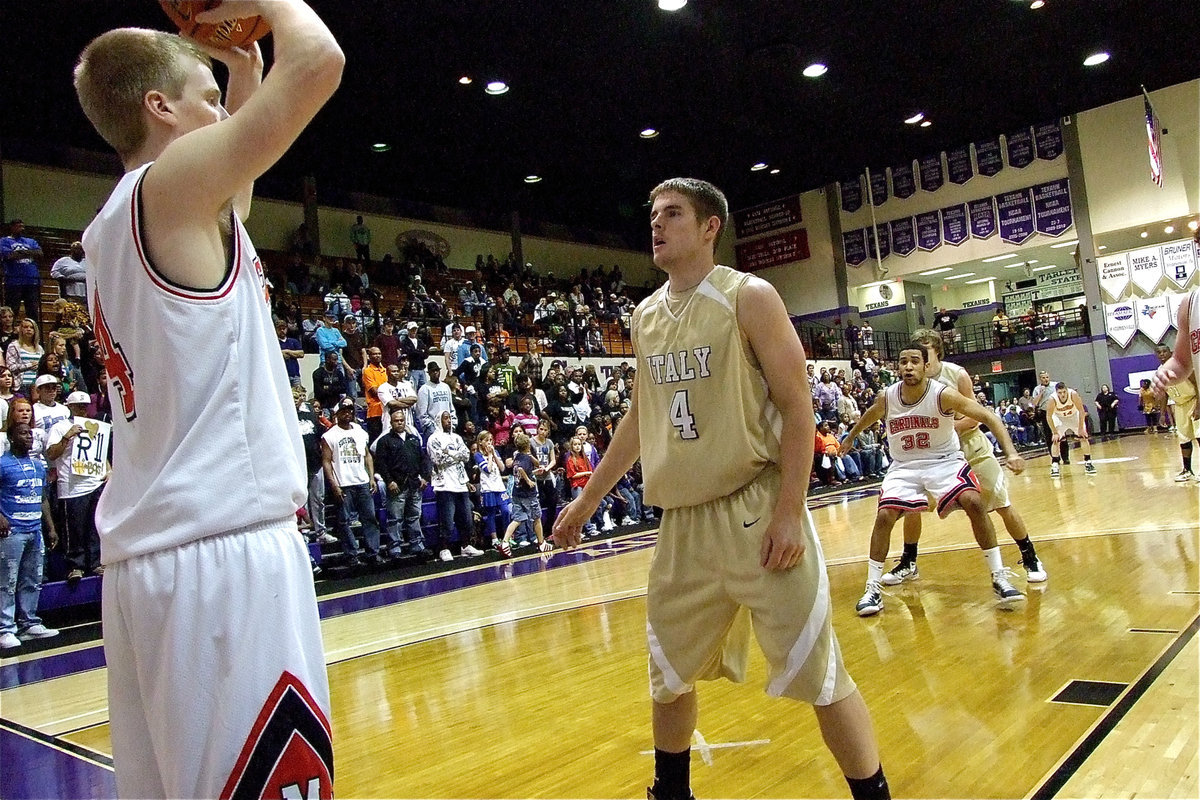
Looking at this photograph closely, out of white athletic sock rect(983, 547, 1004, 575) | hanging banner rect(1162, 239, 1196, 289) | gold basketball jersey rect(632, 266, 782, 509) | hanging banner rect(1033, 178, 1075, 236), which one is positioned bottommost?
white athletic sock rect(983, 547, 1004, 575)

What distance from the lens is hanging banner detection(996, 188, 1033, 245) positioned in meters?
25.4

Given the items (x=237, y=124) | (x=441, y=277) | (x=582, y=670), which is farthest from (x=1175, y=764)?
(x=441, y=277)

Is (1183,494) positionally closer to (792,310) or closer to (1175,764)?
(1175,764)

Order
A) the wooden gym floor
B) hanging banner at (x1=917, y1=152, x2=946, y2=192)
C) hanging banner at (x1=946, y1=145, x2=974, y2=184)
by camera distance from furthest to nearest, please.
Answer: hanging banner at (x1=917, y1=152, x2=946, y2=192) < hanging banner at (x1=946, y1=145, x2=974, y2=184) < the wooden gym floor

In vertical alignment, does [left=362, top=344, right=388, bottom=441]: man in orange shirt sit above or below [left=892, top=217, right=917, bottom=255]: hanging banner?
below

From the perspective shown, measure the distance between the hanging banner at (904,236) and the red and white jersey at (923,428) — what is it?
75.9 ft

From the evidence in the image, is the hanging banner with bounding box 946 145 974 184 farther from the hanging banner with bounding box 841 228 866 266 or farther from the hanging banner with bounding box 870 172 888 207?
the hanging banner with bounding box 841 228 866 266

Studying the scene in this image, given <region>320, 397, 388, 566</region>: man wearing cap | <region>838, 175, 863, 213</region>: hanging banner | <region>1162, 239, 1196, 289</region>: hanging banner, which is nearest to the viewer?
<region>320, 397, 388, 566</region>: man wearing cap

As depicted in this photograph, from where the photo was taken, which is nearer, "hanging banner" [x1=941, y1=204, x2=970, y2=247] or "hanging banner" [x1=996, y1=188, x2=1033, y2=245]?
"hanging banner" [x1=996, y1=188, x2=1033, y2=245]

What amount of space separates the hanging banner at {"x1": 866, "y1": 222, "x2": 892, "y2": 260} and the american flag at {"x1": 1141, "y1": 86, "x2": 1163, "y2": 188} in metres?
7.15

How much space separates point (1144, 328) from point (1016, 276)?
6335 mm

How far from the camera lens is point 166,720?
126cm

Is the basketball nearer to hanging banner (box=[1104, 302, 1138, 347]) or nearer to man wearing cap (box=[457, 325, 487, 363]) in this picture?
man wearing cap (box=[457, 325, 487, 363])

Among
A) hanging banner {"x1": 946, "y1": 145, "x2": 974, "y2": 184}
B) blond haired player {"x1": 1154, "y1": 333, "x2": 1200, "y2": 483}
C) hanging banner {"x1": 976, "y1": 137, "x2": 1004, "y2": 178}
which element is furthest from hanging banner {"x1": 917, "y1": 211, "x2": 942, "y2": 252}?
blond haired player {"x1": 1154, "y1": 333, "x2": 1200, "y2": 483}
